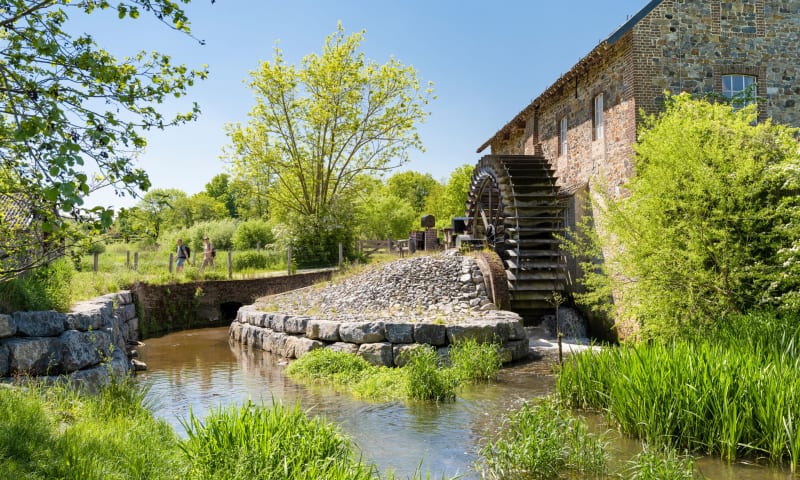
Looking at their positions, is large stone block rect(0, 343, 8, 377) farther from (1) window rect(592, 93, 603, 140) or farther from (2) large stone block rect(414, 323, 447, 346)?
(1) window rect(592, 93, 603, 140)

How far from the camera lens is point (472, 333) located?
9.89 m

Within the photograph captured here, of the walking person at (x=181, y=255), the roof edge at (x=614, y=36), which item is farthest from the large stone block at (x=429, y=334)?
the walking person at (x=181, y=255)

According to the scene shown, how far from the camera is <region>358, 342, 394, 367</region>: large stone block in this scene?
9.93 meters

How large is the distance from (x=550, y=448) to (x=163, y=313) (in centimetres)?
1415

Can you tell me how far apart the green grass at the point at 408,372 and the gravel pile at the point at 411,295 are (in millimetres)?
1520

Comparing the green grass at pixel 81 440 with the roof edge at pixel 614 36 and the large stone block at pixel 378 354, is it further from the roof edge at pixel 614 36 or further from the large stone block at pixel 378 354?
the roof edge at pixel 614 36

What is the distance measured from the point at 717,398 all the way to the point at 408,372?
4019 millimetres

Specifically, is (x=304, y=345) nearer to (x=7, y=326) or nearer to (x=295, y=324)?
(x=295, y=324)

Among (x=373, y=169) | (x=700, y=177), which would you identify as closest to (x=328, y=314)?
(x=700, y=177)

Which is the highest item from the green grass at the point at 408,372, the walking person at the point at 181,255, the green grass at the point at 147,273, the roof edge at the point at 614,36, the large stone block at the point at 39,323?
the roof edge at the point at 614,36

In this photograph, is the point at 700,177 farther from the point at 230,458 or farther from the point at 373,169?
the point at 373,169

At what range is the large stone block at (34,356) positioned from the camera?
653 cm

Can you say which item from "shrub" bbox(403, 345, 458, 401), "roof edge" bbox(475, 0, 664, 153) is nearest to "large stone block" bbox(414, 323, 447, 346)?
"shrub" bbox(403, 345, 458, 401)

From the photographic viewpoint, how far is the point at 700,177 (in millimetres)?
7527
